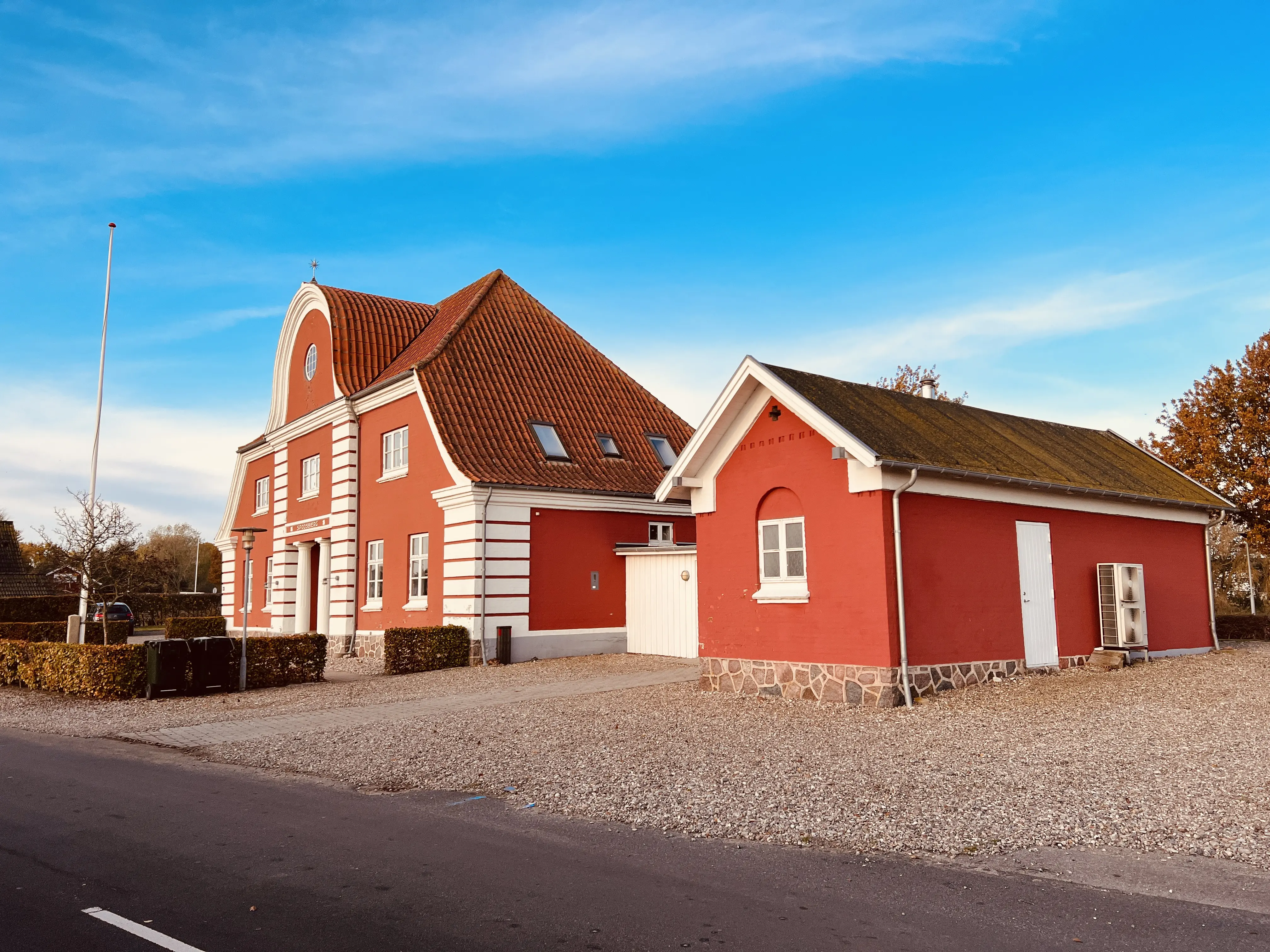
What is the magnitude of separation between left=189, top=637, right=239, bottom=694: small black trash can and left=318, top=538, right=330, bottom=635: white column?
8473mm

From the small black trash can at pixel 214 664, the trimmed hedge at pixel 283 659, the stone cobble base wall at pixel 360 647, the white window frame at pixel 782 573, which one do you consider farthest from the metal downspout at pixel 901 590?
the stone cobble base wall at pixel 360 647

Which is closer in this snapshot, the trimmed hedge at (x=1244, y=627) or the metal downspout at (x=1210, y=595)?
the metal downspout at (x=1210, y=595)

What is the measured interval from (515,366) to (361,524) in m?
6.05

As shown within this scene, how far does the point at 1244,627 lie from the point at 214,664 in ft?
81.9

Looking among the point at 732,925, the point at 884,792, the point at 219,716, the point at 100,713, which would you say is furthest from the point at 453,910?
the point at 100,713

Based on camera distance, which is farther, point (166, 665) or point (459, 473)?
point (459, 473)

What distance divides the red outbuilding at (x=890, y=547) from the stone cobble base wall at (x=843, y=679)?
27mm

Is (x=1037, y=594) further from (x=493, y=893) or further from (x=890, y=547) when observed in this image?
(x=493, y=893)

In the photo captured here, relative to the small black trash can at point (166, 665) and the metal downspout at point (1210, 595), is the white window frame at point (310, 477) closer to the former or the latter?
the small black trash can at point (166, 665)

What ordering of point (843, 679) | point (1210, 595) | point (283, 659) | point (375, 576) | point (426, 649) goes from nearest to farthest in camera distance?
1. point (843, 679)
2. point (283, 659)
3. point (426, 649)
4. point (1210, 595)
5. point (375, 576)

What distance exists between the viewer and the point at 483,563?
2056 centimetres

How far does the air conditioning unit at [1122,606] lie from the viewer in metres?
Answer: 16.4

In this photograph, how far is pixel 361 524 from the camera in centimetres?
2530

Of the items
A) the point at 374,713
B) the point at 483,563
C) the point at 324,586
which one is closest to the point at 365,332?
the point at 324,586
